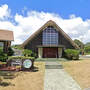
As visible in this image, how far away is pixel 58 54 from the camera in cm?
2603

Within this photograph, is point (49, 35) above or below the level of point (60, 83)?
above

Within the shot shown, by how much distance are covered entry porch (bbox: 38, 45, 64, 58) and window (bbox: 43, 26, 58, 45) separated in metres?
1.07

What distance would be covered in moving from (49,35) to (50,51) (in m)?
3.37

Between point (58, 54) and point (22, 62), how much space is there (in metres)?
13.2

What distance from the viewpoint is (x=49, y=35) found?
85.5ft

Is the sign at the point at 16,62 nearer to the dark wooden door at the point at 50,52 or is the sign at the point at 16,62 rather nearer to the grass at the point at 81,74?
the grass at the point at 81,74

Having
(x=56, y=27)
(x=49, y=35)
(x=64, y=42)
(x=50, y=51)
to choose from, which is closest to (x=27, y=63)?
(x=50, y=51)

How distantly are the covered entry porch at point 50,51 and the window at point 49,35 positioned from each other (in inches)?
42.0

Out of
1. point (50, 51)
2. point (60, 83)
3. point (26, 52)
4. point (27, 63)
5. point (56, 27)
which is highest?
point (56, 27)

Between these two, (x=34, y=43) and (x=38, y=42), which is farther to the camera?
(x=38, y=42)

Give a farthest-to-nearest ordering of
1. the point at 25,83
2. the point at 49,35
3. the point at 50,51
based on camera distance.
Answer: the point at 50,51 < the point at 49,35 < the point at 25,83

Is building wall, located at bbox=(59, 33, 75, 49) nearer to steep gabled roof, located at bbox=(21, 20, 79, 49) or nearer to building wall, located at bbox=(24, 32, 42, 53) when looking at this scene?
steep gabled roof, located at bbox=(21, 20, 79, 49)

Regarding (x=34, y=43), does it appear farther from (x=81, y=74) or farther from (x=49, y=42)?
(x=81, y=74)

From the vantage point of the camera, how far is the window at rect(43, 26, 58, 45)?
84.8ft
